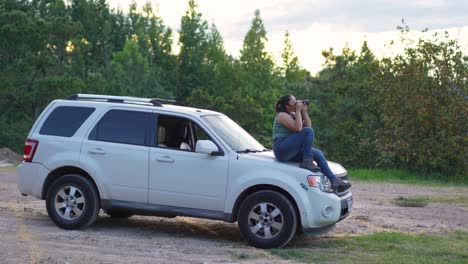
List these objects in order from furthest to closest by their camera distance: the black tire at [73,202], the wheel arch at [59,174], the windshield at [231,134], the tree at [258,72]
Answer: the tree at [258,72], the wheel arch at [59,174], the black tire at [73,202], the windshield at [231,134]

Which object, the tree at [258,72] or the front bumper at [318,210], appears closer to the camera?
the front bumper at [318,210]

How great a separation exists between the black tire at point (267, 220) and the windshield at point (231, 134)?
837mm

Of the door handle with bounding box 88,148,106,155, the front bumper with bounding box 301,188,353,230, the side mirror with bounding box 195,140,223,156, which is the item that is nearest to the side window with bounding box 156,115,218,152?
the side mirror with bounding box 195,140,223,156

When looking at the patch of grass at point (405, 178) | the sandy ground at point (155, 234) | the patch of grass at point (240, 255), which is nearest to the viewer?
the sandy ground at point (155, 234)

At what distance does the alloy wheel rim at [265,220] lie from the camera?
944cm

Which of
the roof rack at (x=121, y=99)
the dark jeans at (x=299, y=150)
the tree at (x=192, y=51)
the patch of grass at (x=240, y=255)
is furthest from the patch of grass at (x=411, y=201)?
the tree at (x=192, y=51)

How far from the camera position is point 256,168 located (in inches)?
378

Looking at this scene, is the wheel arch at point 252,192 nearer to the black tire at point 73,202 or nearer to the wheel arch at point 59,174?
the black tire at point 73,202

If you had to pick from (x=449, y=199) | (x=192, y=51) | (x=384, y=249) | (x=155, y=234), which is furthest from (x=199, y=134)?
(x=192, y=51)

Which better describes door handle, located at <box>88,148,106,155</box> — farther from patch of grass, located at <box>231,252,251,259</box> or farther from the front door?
patch of grass, located at <box>231,252,251,259</box>

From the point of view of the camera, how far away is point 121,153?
10.2 metres

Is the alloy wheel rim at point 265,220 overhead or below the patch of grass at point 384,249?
overhead

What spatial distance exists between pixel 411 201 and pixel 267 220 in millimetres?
6009

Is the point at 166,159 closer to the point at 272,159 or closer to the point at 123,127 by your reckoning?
the point at 123,127
